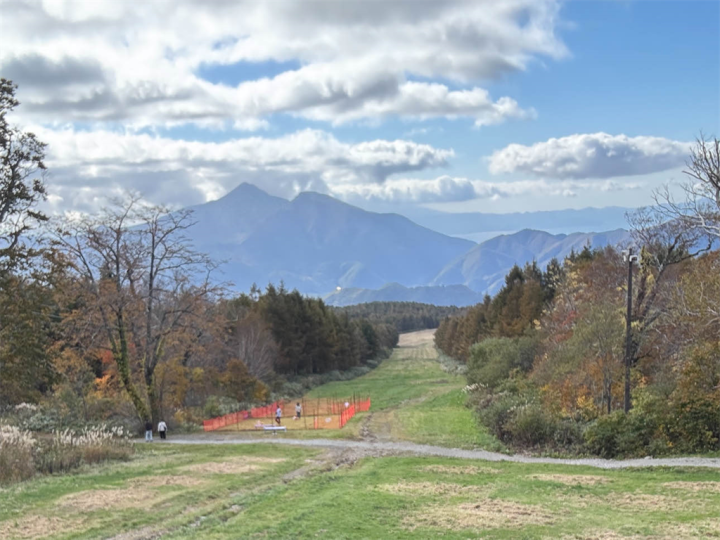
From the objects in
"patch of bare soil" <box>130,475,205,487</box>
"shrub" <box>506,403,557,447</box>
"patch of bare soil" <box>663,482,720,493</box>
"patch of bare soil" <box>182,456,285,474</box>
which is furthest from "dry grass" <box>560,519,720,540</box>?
"shrub" <box>506,403,557,447</box>

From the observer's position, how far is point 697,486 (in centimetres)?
1633

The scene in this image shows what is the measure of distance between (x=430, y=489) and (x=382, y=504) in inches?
101

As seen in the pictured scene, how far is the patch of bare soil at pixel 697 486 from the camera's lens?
51.5ft

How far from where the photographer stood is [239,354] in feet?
201

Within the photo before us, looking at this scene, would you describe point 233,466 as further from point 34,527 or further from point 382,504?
point 34,527

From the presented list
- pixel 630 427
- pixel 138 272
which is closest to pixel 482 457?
pixel 630 427

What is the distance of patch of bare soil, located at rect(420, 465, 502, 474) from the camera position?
20.6m

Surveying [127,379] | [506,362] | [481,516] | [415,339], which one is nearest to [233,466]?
[481,516]

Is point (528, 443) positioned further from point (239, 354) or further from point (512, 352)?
point (239, 354)

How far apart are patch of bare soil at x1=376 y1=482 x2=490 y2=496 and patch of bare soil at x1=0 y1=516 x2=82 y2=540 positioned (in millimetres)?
7802

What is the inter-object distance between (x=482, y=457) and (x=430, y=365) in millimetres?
87162

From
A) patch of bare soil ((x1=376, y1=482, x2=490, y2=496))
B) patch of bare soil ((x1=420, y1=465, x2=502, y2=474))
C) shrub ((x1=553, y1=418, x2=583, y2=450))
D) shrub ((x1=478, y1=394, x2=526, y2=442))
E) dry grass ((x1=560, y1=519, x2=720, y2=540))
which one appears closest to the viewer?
dry grass ((x1=560, y1=519, x2=720, y2=540))

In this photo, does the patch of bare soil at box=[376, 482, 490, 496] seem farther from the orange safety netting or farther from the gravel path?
the orange safety netting

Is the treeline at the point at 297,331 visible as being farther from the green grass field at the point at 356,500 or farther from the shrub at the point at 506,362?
the green grass field at the point at 356,500
